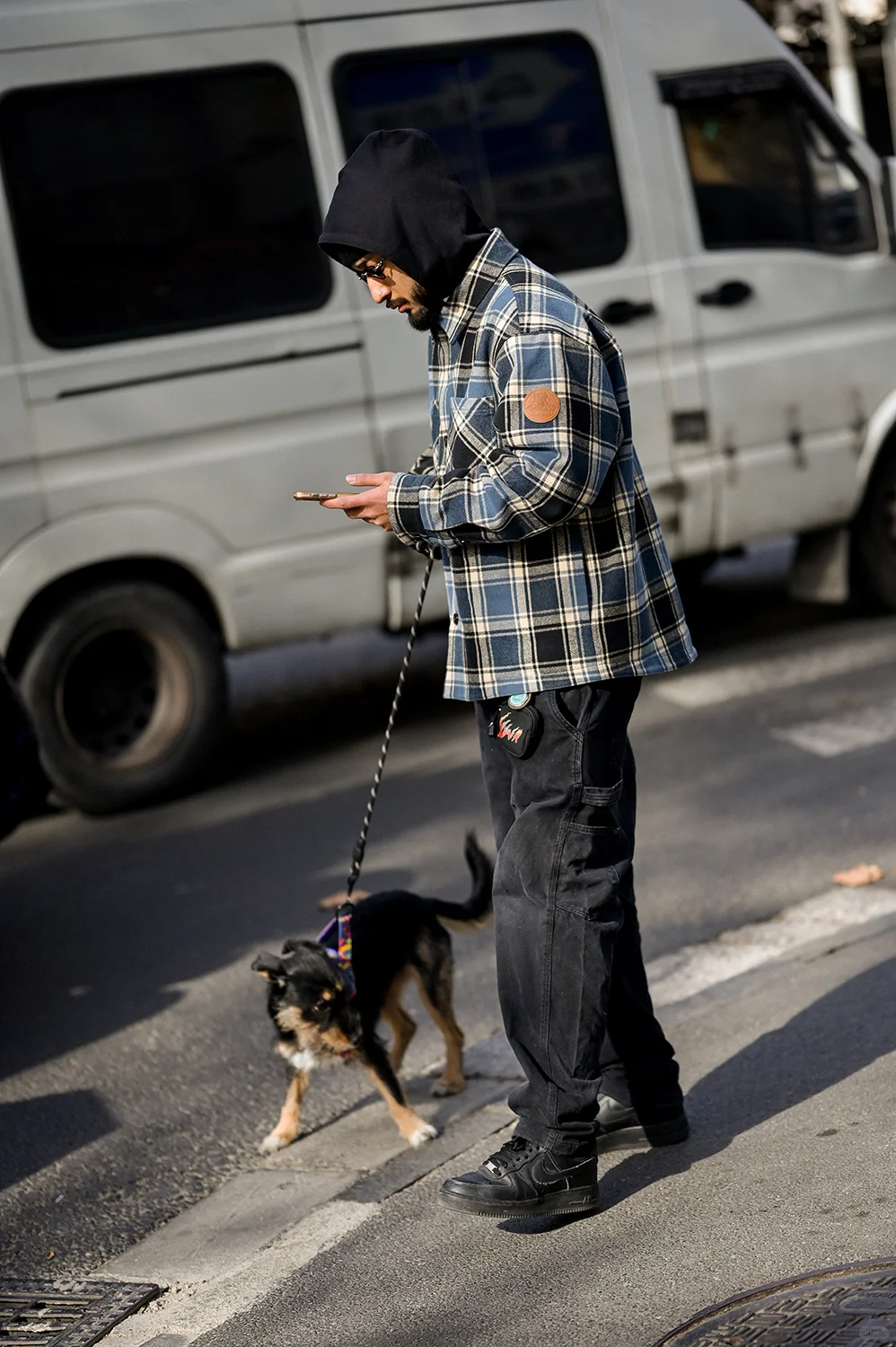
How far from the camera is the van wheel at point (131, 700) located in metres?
7.03

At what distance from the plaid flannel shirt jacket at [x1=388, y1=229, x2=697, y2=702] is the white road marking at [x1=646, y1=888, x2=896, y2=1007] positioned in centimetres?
155

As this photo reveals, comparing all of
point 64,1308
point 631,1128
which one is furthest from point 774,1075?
point 64,1308

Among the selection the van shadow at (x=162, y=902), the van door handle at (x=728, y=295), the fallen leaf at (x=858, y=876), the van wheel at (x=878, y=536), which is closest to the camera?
the van shadow at (x=162, y=902)

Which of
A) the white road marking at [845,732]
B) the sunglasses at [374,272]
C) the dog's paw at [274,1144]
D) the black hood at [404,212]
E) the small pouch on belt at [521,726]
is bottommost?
the white road marking at [845,732]

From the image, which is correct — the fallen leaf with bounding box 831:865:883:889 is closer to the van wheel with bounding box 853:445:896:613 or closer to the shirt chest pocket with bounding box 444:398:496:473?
the shirt chest pocket with bounding box 444:398:496:473

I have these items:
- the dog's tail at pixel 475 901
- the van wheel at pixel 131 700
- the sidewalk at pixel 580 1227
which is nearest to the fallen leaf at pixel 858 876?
the sidewalk at pixel 580 1227

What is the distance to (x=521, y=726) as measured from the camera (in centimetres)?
339

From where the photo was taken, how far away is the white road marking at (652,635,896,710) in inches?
313

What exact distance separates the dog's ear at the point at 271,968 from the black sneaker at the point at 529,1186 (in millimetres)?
719

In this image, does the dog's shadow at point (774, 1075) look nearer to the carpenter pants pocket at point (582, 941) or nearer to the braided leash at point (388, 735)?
the carpenter pants pocket at point (582, 941)

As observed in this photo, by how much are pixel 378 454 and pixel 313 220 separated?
3.14ft

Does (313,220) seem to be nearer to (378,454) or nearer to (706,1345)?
(378,454)

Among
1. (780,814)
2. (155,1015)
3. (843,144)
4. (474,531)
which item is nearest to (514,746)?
(474,531)

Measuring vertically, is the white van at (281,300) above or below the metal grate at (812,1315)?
above
